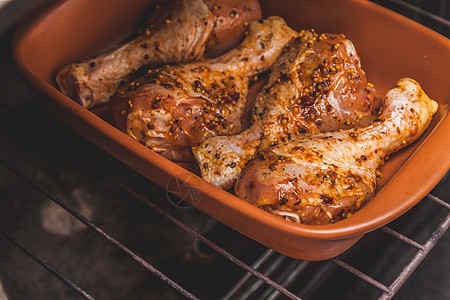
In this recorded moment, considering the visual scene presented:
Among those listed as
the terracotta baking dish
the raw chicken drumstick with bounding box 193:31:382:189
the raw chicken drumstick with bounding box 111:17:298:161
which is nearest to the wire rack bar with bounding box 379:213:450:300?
the terracotta baking dish

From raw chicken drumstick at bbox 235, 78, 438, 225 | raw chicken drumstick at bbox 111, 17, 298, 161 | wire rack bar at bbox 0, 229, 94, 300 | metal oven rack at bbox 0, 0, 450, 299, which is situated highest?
raw chicken drumstick at bbox 235, 78, 438, 225

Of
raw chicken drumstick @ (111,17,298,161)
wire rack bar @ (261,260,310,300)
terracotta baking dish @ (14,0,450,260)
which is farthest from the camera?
wire rack bar @ (261,260,310,300)

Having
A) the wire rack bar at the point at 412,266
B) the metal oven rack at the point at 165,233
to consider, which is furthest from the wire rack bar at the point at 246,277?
the wire rack bar at the point at 412,266

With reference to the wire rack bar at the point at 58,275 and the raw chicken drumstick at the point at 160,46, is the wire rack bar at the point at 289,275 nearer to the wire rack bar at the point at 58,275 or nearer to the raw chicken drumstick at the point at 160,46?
the wire rack bar at the point at 58,275

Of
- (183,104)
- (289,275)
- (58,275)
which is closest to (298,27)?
(183,104)

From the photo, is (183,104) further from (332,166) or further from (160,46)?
(332,166)

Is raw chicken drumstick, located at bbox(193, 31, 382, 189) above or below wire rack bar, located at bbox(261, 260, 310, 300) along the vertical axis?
above

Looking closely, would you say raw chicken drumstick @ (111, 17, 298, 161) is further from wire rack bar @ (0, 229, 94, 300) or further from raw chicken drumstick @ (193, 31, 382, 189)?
wire rack bar @ (0, 229, 94, 300)
